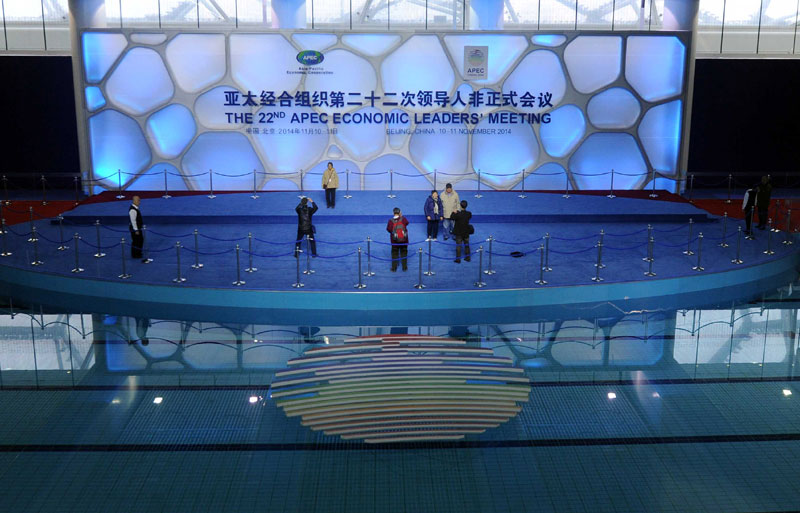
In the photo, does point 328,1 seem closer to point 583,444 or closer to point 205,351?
point 205,351

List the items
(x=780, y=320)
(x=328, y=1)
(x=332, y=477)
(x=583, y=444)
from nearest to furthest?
1. (x=332, y=477)
2. (x=583, y=444)
3. (x=780, y=320)
4. (x=328, y=1)

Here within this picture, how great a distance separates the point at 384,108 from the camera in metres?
17.5

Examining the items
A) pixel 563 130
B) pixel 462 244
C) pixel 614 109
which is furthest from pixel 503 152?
pixel 462 244

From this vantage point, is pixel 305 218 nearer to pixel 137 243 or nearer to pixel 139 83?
pixel 137 243

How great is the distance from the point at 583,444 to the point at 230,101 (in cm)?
1297

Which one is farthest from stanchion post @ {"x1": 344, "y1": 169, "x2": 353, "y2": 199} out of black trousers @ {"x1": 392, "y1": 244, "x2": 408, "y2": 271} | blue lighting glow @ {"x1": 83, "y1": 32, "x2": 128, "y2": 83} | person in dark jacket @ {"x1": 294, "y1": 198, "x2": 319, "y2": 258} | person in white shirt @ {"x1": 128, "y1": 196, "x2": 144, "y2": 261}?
blue lighting glow @ {"x1": 83, "y1": 32, "x2": 128, "y2": 83}

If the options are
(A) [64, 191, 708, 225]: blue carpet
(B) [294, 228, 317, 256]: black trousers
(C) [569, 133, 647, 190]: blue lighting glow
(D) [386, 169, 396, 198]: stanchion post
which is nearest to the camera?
(B) [294, 228, 317, 256]: black trousers

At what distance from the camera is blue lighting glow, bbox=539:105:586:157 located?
1766 centimetres

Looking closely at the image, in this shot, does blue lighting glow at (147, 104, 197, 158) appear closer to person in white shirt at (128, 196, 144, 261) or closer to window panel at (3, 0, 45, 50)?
window panel at (3, 0, 45, 50)

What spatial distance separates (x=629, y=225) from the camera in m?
14.9

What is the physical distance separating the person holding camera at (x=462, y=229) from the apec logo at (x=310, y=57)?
691 cm

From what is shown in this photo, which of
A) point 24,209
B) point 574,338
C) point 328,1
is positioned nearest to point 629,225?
point 574,338

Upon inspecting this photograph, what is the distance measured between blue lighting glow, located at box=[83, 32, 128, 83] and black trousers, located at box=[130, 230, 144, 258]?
677 centimetres

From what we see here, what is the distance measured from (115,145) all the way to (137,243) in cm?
627
